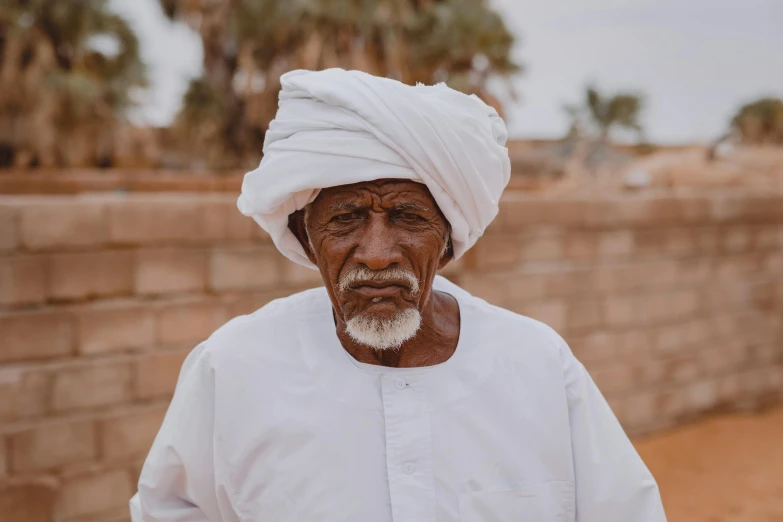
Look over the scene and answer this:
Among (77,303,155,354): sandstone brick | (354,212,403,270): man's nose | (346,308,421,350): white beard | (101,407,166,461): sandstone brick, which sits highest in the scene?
(354,212,403,270): man's nose

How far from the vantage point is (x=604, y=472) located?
5.72ft

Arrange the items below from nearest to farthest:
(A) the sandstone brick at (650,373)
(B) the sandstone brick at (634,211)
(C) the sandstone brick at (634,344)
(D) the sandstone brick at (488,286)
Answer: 1. (D) the sandstone brick at (488,286)
2. (B) the sandstone brick at (634,211)
3. (C) the sandstone brick at (634,344)
4. (A) the sandstone brick at (650,373)

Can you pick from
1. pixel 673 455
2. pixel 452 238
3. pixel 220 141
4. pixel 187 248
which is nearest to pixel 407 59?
pixel 220 141

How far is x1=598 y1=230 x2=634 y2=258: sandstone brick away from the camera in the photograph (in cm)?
596

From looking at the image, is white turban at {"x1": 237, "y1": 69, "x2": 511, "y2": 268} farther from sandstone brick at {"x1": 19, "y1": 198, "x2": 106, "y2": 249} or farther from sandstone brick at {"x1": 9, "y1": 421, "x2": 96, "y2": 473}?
sandstone brick at {"x1": 9, "y1": 421, "x2": 96, "y2": 473}

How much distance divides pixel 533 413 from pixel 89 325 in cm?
261

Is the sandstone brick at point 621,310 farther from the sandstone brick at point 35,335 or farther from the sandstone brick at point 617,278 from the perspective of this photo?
the sandstone brick at point 35,335

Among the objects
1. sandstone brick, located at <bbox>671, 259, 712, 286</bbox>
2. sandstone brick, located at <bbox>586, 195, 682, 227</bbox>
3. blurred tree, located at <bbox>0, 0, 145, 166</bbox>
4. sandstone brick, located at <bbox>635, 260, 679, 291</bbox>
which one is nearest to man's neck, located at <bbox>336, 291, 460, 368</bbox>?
sandstone brick, located at <bbox>586, 195, 682, 227</bbox>

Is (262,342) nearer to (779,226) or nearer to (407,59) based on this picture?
(779,226)

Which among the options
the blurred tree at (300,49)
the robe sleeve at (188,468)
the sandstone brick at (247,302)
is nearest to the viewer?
the robe sleeve at (188,468)

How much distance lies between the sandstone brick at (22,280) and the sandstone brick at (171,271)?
18.1 inches

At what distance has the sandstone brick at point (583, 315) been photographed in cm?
581

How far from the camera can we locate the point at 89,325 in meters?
3.69

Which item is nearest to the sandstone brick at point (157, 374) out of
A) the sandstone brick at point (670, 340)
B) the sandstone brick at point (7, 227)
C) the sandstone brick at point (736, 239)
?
the sandstone brick at point (7, 227)
